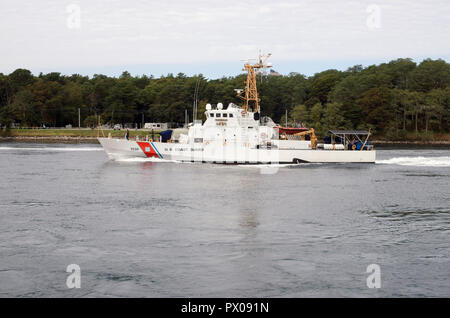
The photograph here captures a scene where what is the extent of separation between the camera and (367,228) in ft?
74.4

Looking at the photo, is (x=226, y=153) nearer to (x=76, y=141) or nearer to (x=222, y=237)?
(x=222, y=237)

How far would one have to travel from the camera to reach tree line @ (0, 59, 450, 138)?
122 meters

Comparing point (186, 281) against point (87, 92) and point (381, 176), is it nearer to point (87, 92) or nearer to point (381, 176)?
point (381, 176)

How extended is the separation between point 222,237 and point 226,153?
114ft

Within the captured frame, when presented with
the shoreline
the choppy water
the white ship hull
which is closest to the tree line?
the shoreline

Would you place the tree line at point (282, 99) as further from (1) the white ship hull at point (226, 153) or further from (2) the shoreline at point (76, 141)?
(1) the white ship hull at point (226, 153)

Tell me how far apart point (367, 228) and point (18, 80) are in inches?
5789

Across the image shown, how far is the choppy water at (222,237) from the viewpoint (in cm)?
1502

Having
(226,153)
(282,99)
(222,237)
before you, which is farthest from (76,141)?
(222,237)

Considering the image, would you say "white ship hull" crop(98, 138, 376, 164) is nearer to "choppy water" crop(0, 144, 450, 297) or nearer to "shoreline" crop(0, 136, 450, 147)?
"choppy water" crop(0, 144, 450, 297)

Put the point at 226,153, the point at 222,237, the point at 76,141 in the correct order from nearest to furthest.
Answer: the point at 222,237 → the point at 226,153 → the point at 76,141

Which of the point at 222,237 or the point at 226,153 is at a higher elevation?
the point at 226,153

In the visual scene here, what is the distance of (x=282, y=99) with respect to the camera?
151 m

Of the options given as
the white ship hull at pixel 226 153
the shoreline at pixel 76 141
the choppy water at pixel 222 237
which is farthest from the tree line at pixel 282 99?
the choppy water at pixel 222 237
